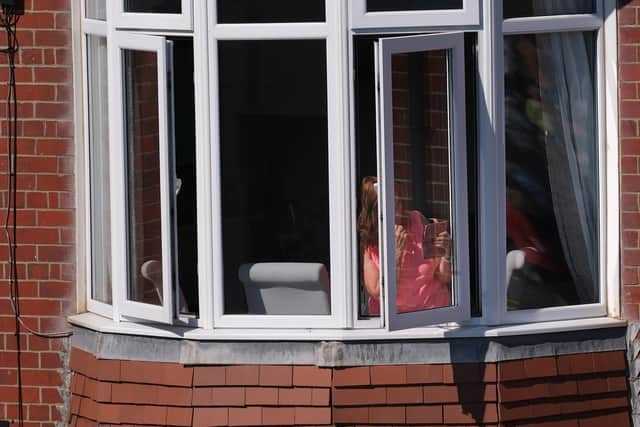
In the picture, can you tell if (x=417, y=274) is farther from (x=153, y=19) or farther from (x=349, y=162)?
(x=153, y=19)

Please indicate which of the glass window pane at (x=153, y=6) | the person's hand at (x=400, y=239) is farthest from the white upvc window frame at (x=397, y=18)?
the person's hand at (x=400, y=239)

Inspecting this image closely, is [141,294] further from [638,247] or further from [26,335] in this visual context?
[638,247]

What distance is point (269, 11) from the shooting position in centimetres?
720

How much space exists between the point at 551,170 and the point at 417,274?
3.12 feet

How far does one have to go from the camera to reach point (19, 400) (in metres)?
7.97

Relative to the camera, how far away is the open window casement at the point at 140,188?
7258 millimetres

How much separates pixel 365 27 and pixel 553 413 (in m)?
2.19

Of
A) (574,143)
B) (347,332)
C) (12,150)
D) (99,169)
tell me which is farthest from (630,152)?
(12,150)

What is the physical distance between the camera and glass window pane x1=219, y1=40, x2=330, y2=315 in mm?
7281

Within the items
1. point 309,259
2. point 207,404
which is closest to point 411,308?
point 309,259

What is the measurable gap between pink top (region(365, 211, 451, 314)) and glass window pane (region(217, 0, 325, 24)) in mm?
1098

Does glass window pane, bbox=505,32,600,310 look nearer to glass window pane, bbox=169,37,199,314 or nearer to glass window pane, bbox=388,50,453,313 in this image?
glass window pane, bbox=388,50,453,313

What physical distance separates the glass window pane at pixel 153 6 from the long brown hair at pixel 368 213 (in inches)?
50.2

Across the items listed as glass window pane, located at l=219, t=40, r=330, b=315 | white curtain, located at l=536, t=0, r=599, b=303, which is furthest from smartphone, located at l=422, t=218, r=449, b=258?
white curtain, located at l=536, t=0, r=599, b=303
